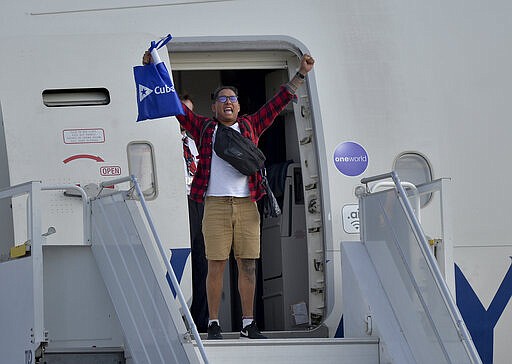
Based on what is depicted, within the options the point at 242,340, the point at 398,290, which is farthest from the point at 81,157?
the point at 398,290

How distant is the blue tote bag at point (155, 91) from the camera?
805cm

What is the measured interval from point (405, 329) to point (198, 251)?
2.31m

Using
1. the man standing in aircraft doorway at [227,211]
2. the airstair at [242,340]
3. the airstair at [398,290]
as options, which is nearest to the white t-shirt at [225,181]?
the man standing in aircraft doorway at [227,211]

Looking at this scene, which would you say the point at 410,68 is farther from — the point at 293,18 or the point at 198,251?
the point at 198,251

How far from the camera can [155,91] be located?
26.6 feet

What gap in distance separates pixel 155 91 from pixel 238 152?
69 centimetres

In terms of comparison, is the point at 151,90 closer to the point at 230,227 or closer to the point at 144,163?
the point at 144,163

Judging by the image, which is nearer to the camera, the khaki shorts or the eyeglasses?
the khaki shorts

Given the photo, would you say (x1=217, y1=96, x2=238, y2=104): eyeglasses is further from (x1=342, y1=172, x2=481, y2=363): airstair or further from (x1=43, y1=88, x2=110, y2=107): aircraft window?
(x1=43, y1=88, x2=110, y2=107): aircraft window

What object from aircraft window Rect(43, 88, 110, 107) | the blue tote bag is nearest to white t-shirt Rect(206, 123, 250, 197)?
the blue tote bag

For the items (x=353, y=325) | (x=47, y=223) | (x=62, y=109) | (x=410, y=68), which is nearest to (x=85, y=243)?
(x=47, y=223)

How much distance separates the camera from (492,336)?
29.4 feet

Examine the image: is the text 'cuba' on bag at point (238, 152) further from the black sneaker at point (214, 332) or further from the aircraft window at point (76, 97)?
the aircraft window at point (76, 97)

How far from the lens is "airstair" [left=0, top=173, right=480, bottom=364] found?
706 centimetres
